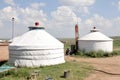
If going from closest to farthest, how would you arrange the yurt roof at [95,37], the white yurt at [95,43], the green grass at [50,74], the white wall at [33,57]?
the green grass at [50,74], the white wall at [33,57], the white yurt at [95,43], the yurt roof at [95,37]

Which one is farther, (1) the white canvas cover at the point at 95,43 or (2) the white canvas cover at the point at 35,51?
(1) the white canvas cover at the point at 95,43

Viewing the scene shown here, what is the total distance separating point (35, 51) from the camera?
14.1 m

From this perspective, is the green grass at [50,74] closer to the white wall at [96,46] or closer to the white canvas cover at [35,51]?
the white canvas cover at [35,51]

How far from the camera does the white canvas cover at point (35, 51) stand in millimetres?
14086

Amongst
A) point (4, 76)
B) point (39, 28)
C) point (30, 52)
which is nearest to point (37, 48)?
point (30, 52)

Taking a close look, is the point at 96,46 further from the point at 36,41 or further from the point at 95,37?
the point at 36,41

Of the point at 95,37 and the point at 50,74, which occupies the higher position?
the point at 95,37

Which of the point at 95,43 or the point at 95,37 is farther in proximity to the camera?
the point at 95,37

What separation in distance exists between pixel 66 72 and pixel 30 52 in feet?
11.0

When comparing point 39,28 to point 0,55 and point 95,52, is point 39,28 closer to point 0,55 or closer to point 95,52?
point 0,55

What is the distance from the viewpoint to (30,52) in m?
14.0

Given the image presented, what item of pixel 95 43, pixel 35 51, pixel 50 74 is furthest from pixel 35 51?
pixel 95 43

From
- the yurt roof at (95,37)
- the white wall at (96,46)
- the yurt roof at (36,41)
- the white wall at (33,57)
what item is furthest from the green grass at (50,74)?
the yurt roof at (95,37)

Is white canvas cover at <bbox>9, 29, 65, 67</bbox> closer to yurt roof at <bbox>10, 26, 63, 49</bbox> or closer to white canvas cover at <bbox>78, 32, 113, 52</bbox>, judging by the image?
yurt roof at <bbox>10, 26, 63, 49</bbox>
